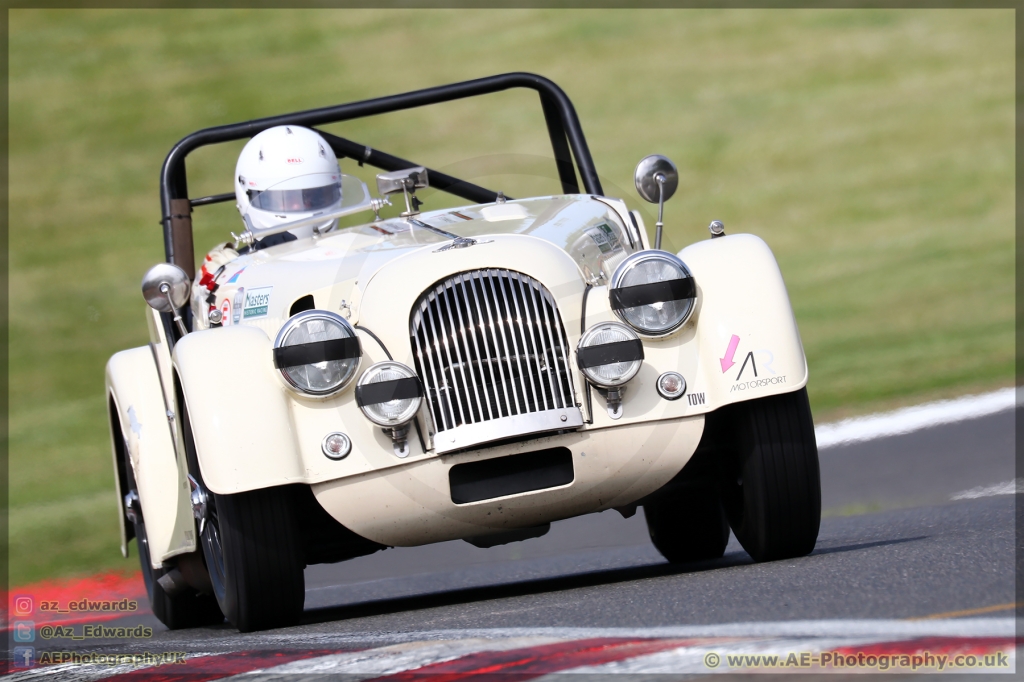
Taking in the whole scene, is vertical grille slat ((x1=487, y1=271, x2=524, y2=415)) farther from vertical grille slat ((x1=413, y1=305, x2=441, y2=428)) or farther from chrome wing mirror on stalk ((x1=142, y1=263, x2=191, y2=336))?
chrome wing mirror on stalk ((x1=142, y1=263, x2=191, y2=336))

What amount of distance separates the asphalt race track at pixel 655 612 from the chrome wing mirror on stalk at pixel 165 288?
140cm

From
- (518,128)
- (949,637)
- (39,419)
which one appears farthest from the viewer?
(518,128)

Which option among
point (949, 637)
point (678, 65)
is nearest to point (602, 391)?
point (949, 637)

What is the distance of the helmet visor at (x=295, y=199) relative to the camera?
23.7 ft

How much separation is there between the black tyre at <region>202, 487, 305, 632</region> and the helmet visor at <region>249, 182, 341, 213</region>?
2257mm

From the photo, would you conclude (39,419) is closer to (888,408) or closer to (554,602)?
(888,408)

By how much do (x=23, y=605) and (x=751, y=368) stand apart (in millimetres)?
6885

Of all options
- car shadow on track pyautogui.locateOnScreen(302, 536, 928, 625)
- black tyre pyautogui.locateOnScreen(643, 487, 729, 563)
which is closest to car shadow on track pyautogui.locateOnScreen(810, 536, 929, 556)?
car shadow on track pyautogui.locateOnScreen(302, 536, 928, 625)

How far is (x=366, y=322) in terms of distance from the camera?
534 centimetres

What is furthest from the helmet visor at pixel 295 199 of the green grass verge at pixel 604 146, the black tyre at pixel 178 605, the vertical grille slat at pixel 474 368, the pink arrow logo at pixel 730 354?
the green grass verge at pixel 604 146

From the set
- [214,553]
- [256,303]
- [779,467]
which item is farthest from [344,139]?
[779,467]

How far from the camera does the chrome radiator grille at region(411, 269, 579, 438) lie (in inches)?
202

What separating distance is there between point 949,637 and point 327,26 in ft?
86.4

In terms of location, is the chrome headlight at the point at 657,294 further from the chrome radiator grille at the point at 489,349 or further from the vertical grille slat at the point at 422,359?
the vertical grille slat at the point at 422,359
